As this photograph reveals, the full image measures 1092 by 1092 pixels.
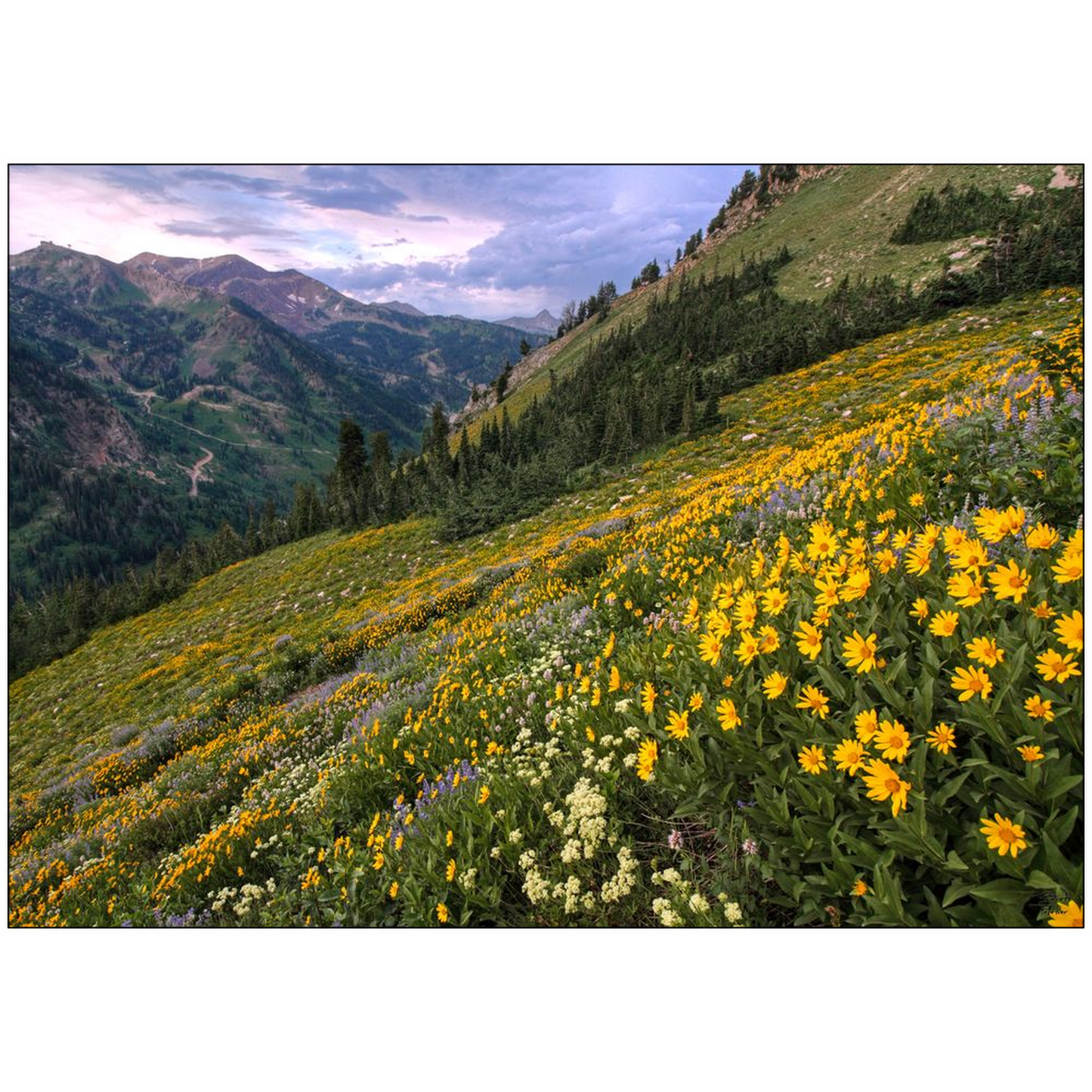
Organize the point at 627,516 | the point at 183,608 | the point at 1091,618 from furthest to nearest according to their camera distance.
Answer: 1. the point at 183,608
2. the point at 627,516
3. the point at 1091,618

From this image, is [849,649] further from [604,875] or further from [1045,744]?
[604,875]

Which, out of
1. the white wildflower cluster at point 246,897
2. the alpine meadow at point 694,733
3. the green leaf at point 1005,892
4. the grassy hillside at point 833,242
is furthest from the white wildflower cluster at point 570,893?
the grassy hillside at point 833,242

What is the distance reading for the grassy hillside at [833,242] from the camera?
108ft

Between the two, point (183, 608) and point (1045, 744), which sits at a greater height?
point (1045, 744)

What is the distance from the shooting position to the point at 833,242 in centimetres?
5681

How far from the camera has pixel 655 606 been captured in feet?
16.8

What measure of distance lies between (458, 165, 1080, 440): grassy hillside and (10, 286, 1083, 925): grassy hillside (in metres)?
2.95

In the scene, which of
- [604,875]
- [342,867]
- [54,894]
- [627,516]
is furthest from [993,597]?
[627,516]

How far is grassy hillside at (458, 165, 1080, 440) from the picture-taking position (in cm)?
3306

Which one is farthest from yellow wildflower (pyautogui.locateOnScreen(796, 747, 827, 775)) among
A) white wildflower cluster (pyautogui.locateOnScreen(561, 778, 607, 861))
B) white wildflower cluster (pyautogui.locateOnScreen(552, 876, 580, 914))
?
white wildflower cluster (pyautogui.locateOnScreen(552, 876, 580, 914))

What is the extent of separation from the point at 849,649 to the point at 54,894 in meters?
7.15

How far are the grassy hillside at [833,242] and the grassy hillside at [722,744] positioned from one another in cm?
295

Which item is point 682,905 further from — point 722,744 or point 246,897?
point 246,897
